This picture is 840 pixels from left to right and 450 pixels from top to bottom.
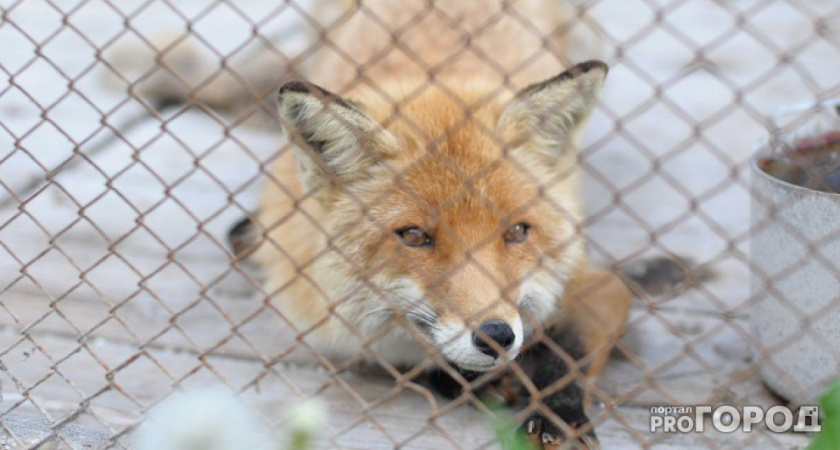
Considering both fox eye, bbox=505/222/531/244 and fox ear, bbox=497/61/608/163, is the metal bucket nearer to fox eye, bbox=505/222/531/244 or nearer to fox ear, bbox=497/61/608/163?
fox ear, bbox=497/61/608/163

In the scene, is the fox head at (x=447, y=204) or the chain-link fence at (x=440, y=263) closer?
the chain-link fence at (x=440, y=263)

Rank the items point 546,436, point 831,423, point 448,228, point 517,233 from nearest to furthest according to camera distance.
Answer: point 831,423 < point 448,228 < point 546,436 < point 517,233

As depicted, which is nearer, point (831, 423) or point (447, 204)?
point (831, 423)

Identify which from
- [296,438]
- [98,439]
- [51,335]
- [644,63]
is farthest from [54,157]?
[296,438]

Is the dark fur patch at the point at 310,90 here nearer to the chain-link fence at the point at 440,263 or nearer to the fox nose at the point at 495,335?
the chain-link fence at the point at 440,263

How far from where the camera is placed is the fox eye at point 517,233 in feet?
8.44


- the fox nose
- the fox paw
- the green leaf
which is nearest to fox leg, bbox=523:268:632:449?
the fox paw

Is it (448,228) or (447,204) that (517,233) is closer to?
(447,204)

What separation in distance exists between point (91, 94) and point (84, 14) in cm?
201

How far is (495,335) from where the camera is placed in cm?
218

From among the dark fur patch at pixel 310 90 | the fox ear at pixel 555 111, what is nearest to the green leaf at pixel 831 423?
the fox ear at pixel 555 111

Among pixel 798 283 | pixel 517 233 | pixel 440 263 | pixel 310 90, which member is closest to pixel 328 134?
pixel 310 90

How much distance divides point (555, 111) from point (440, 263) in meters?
0.56

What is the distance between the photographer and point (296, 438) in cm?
86
